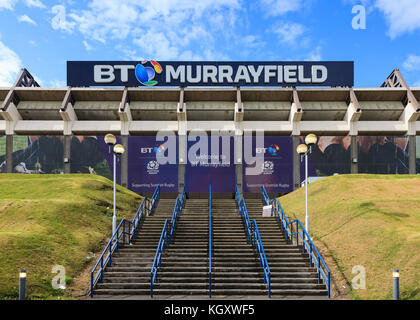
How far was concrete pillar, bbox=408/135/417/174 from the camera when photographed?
103 feet

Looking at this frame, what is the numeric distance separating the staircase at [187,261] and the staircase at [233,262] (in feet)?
1.47

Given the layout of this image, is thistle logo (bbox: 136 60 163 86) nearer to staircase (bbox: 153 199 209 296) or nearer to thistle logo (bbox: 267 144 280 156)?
thistle logo (bbox: 267 144 280 156)

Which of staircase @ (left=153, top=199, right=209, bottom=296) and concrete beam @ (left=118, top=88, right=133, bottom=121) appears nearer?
staircase @ (left=153, top=199, right=209, bottom=296)

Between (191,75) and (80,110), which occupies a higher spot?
(191,75)

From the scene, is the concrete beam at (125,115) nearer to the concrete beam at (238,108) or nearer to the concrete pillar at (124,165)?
the concrete pillar at (124,165)

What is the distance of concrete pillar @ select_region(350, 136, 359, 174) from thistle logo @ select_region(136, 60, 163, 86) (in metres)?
18.0

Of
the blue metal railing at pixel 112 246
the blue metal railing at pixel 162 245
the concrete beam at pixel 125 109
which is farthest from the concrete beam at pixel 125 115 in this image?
the blue metal railing at pixel 112 246

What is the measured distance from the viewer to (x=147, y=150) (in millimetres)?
31703

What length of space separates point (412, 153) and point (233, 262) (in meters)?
23.4

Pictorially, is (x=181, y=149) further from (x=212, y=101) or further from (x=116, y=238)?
(x=116, y=238)

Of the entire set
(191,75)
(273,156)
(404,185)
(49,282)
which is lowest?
(49,282)

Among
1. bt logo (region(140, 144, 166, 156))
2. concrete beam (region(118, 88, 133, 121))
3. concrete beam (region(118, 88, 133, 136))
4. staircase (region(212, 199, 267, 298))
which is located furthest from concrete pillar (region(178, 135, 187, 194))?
staircase (region(212, 199, 267, 298))
